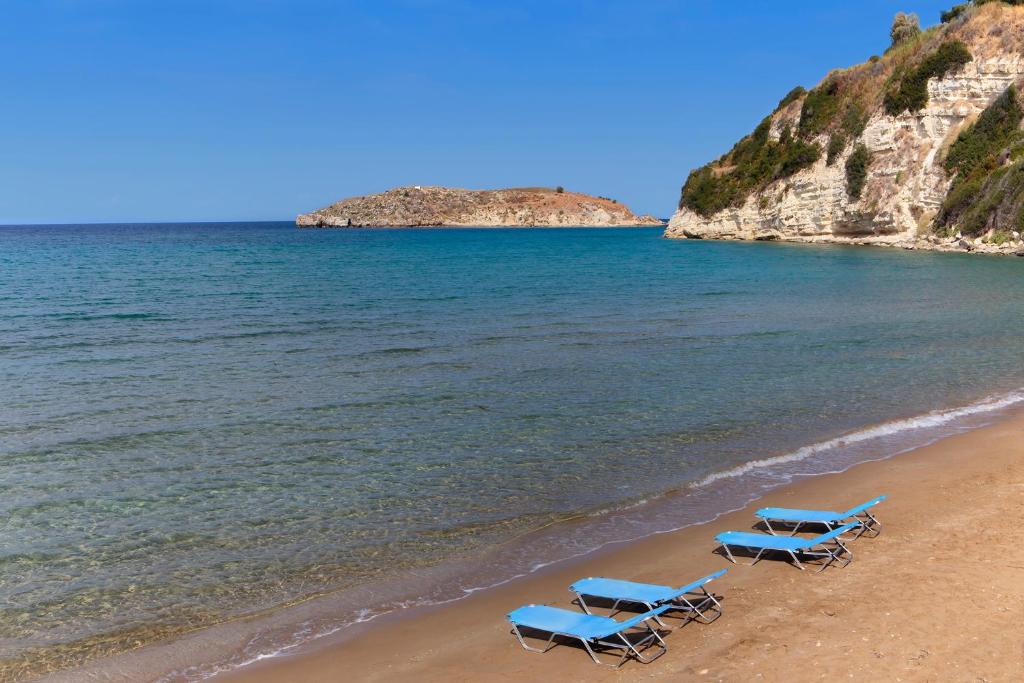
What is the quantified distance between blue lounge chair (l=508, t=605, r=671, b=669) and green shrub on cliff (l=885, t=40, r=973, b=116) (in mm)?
61534

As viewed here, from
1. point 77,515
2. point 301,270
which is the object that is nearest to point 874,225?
point 301,270

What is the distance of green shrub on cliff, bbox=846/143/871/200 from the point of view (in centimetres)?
6044

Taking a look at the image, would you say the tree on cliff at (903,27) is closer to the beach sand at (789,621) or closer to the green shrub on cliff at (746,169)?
the green shrub on cliff at (746,169)

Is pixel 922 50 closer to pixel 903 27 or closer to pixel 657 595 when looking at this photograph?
pixel 903 27

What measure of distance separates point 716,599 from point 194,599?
4.62m

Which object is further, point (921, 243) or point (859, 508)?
point (921, 243)

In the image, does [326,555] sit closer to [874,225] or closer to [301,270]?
[301,270]

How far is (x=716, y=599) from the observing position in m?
6.99

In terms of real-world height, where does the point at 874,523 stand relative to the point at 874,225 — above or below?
below

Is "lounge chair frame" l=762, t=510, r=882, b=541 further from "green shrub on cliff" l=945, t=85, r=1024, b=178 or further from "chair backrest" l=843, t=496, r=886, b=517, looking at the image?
"green shrub on cliff" l=945, t=85, r=1024, b=178

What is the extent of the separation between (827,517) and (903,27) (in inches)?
3152

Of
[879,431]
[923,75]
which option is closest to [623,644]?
[879,431]

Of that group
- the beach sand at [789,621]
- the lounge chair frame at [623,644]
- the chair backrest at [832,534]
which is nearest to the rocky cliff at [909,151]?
the beach sand at [789,621]

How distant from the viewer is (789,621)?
6434mm
